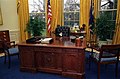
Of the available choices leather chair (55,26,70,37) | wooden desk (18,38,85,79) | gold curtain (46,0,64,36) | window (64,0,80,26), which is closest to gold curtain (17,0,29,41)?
gold curtain (46,0,64,36)

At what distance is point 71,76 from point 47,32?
3045 millimetres

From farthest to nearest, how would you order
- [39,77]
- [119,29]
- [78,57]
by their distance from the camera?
[119,29] → [39,77] → [78,57]

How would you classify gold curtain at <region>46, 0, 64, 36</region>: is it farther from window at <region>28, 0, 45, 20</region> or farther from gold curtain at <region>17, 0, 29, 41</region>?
gold curtain at <region>17, 0, 29, 41</region>

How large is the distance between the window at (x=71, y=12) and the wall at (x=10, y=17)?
2020 mm

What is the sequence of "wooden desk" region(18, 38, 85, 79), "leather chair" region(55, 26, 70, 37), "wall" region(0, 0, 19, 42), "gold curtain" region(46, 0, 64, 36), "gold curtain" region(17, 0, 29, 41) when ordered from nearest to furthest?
"wooden desk" region(18, 38, 85, 79), "leather chair" region(55, 26, 70, 37), "wall" region(0, 0, 19, 42), "gold curtain" region(46, 0, 64, 36), "gold curtain" region(17, 0, 29, 41)

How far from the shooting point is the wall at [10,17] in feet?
18.5

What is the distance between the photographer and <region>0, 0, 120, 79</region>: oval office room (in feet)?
10.6

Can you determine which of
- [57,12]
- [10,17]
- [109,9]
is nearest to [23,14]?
[10,17]

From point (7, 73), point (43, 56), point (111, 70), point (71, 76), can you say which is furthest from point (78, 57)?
point (7, 73)

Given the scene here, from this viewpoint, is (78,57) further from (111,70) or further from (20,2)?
(20,2)

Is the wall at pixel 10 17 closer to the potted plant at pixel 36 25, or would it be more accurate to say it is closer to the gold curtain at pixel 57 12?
the potted plant at pixel 36 25

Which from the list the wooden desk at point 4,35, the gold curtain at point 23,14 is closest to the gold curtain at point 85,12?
the gold curtain at point 23,14

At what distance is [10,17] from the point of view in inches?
233

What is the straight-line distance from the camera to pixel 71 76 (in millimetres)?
3285
